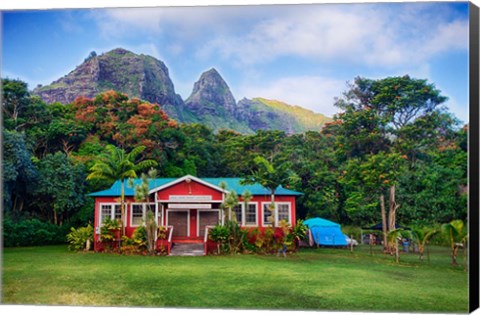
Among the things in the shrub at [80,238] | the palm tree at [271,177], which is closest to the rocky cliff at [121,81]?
the palm tree at [271,177]

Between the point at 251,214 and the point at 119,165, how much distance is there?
3.52 metres

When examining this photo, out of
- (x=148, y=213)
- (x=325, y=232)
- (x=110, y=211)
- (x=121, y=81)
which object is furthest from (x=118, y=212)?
(x=325, y=232)

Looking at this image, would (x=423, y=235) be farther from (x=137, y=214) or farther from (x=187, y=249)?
(x=137, y=214)

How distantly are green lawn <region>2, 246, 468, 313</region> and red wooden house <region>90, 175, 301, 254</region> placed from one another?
1002 mm

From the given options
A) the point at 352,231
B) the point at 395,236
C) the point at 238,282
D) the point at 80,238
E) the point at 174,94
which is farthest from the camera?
the point at 352,231

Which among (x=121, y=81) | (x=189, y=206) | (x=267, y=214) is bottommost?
(x=267, y=214)

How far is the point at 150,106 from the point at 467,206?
345 inches

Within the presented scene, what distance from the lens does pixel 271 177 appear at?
14.5 meters

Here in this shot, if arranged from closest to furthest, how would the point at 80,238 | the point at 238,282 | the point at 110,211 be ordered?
1. the point at 238,282
2. the point at 80,238
3. the point at 110,211

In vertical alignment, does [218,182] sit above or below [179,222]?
above

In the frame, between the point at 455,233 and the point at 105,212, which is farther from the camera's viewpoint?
the point at 105,212

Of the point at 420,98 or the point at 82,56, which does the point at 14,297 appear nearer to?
the point at 82,56

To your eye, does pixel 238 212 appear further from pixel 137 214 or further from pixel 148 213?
pixel 137 214

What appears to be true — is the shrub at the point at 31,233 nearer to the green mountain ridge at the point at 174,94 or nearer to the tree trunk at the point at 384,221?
the green mountain ridge at the point at 174,94
